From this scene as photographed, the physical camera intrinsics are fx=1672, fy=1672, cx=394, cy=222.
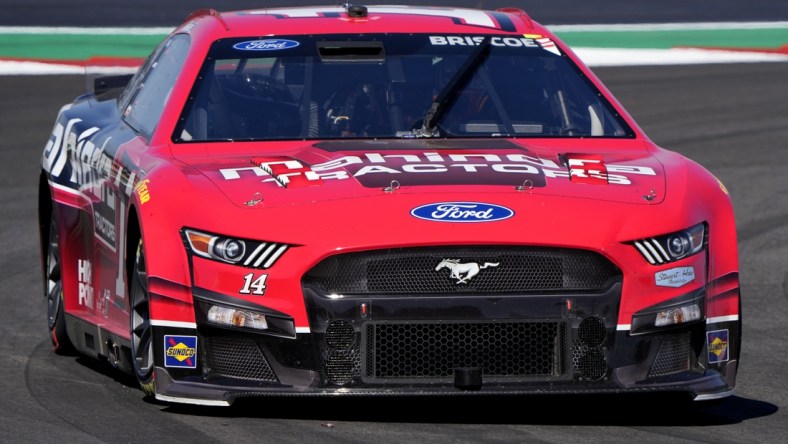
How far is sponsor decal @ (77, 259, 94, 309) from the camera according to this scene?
672 cm

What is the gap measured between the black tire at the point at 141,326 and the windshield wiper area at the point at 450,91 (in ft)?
4.09

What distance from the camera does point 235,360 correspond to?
17.3ft

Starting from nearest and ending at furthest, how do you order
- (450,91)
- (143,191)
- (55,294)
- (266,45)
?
1. (143,191)
2. (450,91)
3. (266,45)
4. (55,294)

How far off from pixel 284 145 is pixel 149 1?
43.3 feet

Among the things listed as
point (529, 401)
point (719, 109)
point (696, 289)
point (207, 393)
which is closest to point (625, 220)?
point (696, 289)

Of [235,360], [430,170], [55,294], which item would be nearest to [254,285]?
[235,360]

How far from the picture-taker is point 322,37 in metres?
6.75

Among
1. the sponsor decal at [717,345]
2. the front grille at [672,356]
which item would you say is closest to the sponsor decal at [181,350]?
the front grille at [672,356]

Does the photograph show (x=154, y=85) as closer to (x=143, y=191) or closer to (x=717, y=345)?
(x=143, y=191)

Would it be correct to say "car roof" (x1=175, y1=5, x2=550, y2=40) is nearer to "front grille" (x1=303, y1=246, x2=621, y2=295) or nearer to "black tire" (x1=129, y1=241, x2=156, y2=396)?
"black tire" (x1=129, y1=241, x2=156, y2=396)

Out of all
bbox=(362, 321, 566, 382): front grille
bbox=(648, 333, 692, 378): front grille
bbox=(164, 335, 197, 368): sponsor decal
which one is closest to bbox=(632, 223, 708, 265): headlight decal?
bbox=(648, 333, 692, 378): front grille

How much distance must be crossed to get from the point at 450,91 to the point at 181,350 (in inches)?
70.1

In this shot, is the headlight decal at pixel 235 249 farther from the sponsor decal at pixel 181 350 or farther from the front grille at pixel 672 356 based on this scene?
the front grille at pixel 672 356

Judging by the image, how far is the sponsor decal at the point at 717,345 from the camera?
17.8ft
